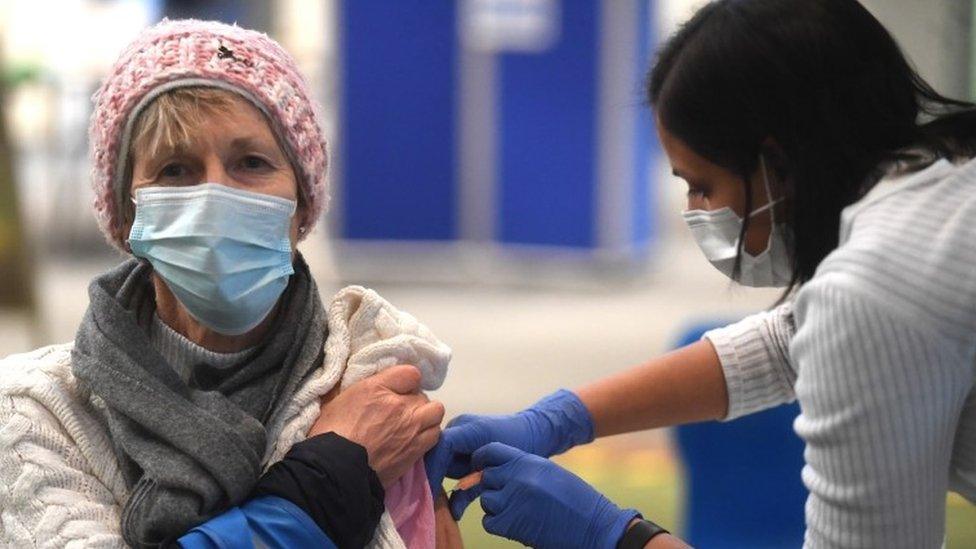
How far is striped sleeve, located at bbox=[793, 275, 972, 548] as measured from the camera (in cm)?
155

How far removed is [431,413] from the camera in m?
1.89

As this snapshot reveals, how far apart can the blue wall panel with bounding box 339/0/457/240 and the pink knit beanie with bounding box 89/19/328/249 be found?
258 inches

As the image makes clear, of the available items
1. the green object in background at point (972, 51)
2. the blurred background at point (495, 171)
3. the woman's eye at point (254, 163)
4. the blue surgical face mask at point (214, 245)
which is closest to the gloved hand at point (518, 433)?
the blue surgical face mask at point (214, 245)

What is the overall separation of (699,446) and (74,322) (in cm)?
491

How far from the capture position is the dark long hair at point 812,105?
173cm

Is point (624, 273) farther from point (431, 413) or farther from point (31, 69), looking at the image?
point (431, 413)

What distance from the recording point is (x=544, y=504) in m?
2.00

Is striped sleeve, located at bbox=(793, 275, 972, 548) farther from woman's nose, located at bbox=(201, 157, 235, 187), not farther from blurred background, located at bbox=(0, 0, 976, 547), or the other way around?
blurred background, located at bbox=(0, 0, 976, 547)

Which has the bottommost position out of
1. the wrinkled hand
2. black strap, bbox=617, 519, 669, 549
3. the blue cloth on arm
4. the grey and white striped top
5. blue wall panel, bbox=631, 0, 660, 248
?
blue wall panel, bbox=631, 0, 660, 248

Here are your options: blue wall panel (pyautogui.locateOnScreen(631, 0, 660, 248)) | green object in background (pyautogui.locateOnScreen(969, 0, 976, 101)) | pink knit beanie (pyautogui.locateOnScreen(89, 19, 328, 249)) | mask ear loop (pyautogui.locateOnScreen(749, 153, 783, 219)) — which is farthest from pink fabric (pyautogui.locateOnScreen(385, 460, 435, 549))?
blue wall panel (pyautogui.locateOnScreen(631, 0, 660, 248))

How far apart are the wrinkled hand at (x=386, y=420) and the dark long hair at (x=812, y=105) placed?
50 centimetres

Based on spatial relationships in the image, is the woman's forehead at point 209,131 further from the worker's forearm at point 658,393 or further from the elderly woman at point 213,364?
the worker's forearm at point 658,393

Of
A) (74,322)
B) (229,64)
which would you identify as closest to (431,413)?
(229,64)

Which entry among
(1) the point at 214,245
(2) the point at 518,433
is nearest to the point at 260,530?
(1) the point at 214,245
